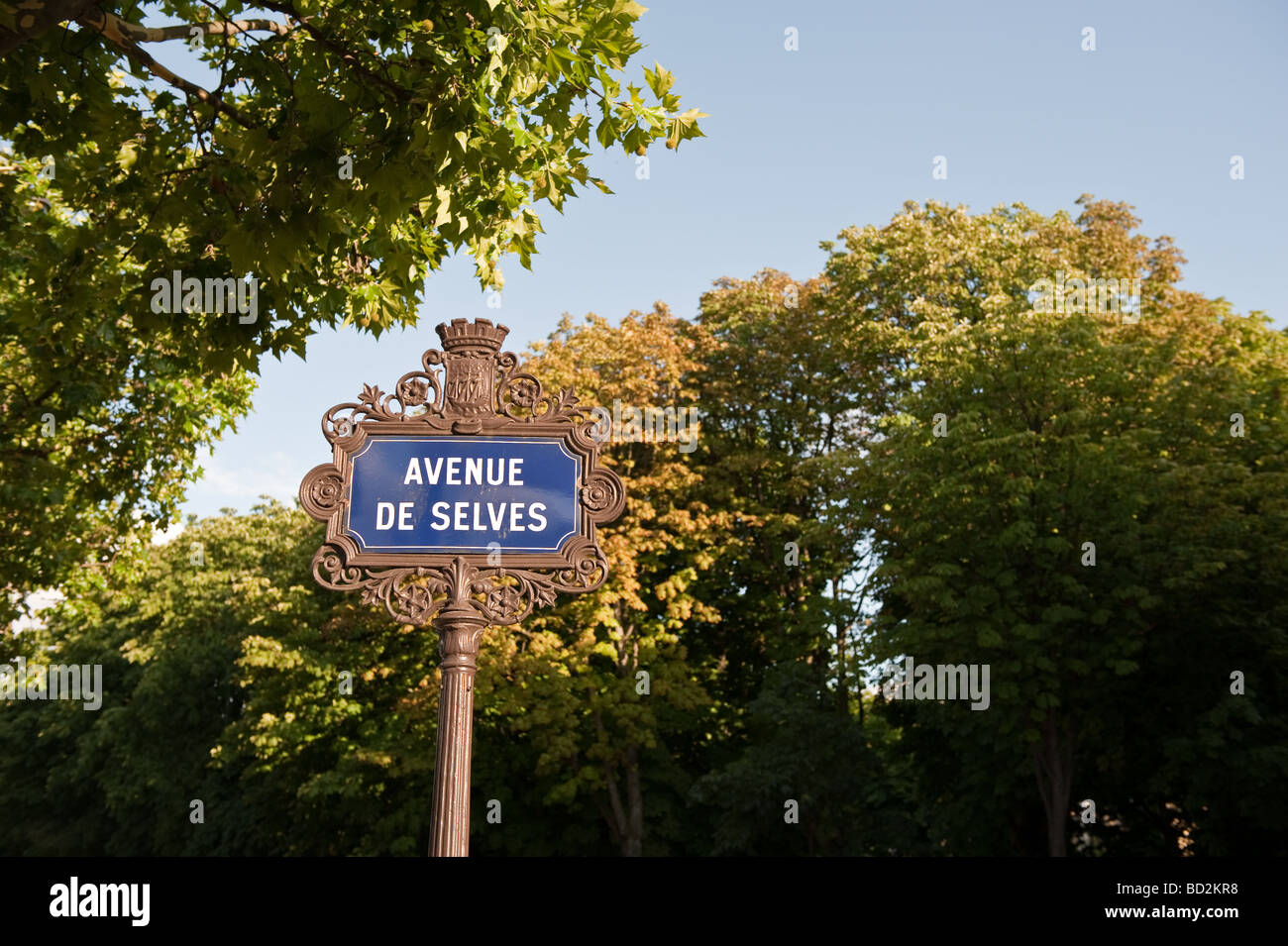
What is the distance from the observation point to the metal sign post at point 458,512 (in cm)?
427

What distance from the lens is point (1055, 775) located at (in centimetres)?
1941

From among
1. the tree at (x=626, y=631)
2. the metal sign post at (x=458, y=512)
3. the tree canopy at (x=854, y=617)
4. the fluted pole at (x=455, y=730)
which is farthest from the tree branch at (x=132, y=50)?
the tree at (x=626, y=631)

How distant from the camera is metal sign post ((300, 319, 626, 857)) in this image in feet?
14.0

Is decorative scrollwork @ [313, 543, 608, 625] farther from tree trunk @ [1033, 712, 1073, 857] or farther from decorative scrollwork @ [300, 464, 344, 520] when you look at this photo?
tree trunk @ [1033, 712, 1073, 857]

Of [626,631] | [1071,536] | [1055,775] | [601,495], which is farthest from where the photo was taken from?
[626,631]

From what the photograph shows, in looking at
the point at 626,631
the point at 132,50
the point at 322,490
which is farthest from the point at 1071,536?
the point at 132,50

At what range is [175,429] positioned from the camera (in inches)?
587

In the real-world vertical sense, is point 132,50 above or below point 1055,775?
above

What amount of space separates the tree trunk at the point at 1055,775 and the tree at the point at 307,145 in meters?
15.7

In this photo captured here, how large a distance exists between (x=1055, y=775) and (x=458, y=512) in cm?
1821

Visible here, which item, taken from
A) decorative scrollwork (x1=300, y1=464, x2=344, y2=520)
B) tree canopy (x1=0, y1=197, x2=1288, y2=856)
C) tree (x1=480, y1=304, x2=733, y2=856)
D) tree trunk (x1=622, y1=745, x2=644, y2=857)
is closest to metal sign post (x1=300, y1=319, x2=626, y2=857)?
decorative scrollwork (x1=300, y1=464, x2=344, y2=520)

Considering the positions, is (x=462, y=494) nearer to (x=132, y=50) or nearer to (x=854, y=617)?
(x=132, y=50)

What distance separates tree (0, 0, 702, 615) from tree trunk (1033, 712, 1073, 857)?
15.7 metres

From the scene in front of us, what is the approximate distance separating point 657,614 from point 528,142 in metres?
22.7
